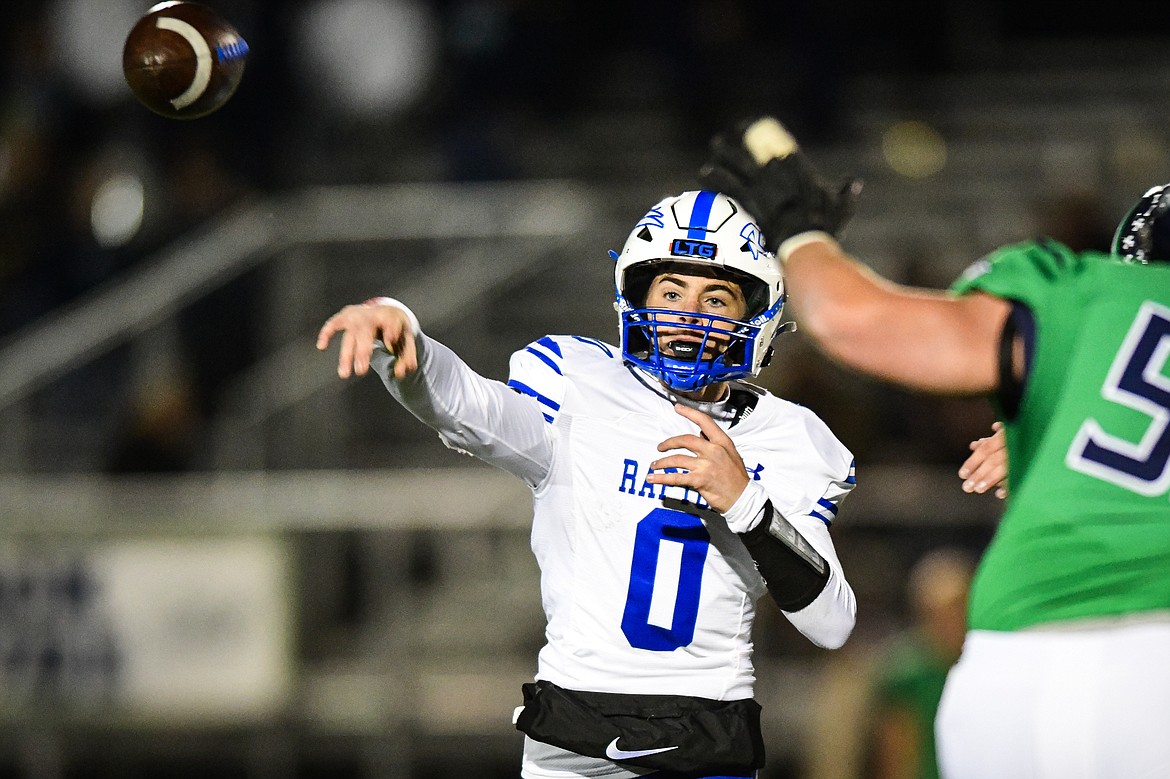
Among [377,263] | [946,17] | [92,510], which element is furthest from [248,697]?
[946,17]

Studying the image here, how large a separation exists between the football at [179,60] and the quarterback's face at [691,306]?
4.53 feet

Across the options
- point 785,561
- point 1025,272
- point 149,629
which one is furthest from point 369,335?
point 149,629

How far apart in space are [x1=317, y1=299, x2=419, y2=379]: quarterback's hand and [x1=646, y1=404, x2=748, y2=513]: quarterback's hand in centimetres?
55

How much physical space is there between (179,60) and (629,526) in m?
1.74

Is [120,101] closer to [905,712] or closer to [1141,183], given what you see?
[1141,183]

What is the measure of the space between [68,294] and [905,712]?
5.95m

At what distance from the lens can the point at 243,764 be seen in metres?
8.09

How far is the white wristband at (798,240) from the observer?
278 centimetres

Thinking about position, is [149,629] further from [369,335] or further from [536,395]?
[369,335]

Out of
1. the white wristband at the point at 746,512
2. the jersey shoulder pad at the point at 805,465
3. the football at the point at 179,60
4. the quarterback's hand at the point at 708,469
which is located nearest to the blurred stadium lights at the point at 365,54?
the football at the point at 179,60

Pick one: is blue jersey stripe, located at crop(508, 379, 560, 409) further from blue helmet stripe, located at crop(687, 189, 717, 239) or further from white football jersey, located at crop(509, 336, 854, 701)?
blue helmet stripe, located at crop(687, 189, 717, 239)

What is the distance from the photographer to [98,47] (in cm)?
1169

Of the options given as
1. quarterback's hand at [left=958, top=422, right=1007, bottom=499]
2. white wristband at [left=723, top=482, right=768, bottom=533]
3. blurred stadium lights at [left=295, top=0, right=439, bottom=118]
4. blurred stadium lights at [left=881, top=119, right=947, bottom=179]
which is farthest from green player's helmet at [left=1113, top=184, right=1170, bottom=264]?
blurred stadium lights at [left=295, top=0, right=439, bottom=118]

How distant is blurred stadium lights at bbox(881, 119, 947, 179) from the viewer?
440 inches
